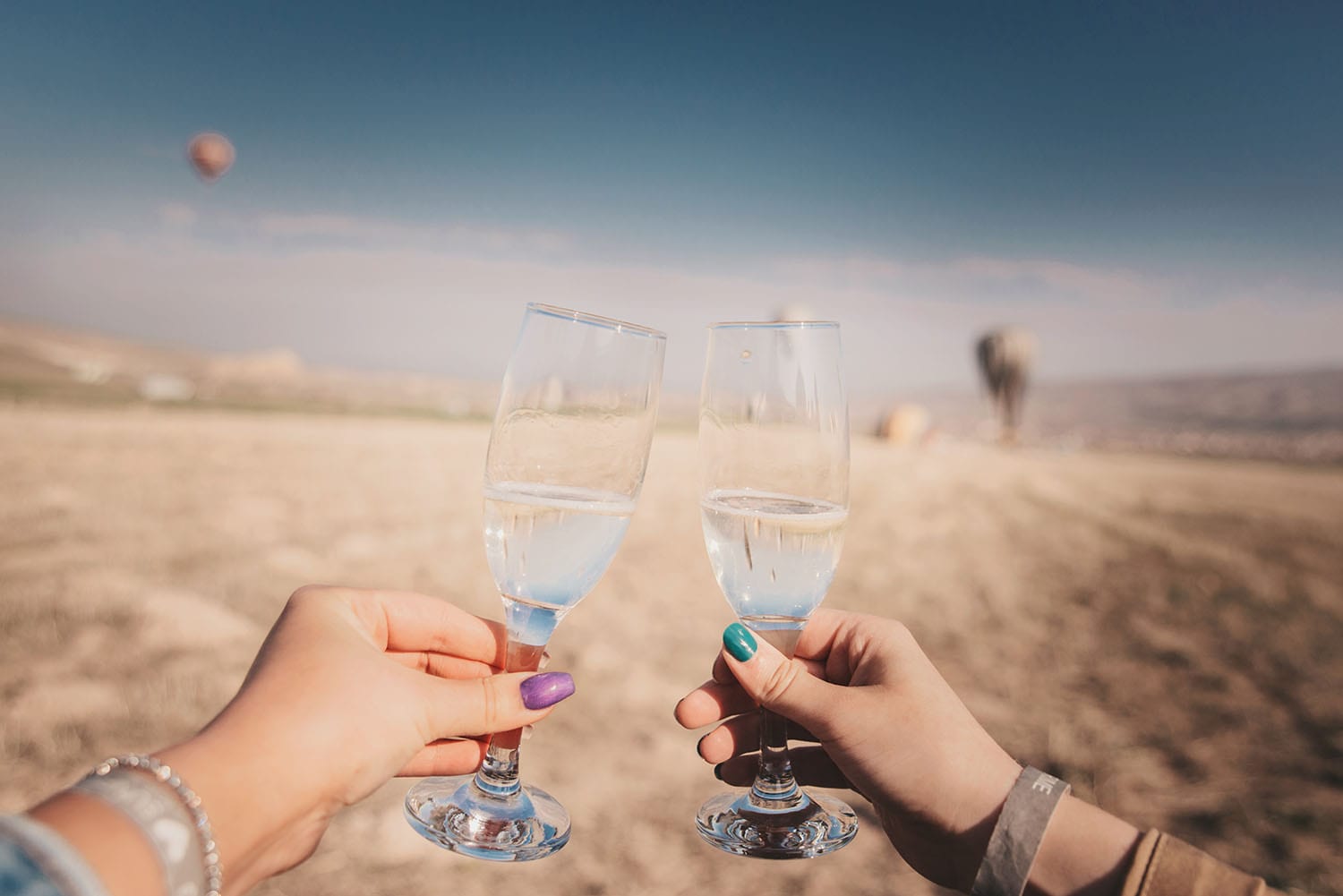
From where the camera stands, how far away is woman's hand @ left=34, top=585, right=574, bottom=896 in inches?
50.2

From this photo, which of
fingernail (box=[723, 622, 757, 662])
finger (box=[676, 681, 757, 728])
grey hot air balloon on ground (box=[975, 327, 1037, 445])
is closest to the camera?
fingernail (box=[723, 622, 757, 662])

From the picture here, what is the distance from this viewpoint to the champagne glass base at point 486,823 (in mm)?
1622

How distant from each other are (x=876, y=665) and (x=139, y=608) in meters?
5.19

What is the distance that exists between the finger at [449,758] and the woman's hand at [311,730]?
33cm

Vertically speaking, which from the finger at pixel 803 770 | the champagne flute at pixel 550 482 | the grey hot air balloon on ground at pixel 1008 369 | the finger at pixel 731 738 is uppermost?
the grey hot air balloon on ground at pixel 1008 369

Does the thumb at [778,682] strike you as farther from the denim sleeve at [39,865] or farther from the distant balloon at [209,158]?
the distant balloon at [209,158]

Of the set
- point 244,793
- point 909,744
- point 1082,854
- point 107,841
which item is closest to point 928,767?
point 909,744

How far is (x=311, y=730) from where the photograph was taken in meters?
1.41

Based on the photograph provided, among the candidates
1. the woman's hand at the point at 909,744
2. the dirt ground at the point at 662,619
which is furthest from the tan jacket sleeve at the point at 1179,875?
the dirt ground at the point at 662,619

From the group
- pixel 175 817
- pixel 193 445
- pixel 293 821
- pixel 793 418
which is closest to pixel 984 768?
pixel 793 418

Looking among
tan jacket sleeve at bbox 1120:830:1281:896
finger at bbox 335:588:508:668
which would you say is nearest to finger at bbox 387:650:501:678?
finger at bbox 335:588:508:668

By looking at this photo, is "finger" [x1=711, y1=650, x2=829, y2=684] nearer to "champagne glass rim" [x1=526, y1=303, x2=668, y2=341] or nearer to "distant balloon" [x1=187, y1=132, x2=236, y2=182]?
"champagne glass rim" [x1=526, y1=303, x2=668, y2=341]

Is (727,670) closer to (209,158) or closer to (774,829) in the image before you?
(774,829)

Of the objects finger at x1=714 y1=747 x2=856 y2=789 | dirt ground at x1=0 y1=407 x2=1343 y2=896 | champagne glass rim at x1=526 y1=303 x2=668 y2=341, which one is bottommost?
dirt ground at x1=0 y1=407 x2=1343 y2=896
